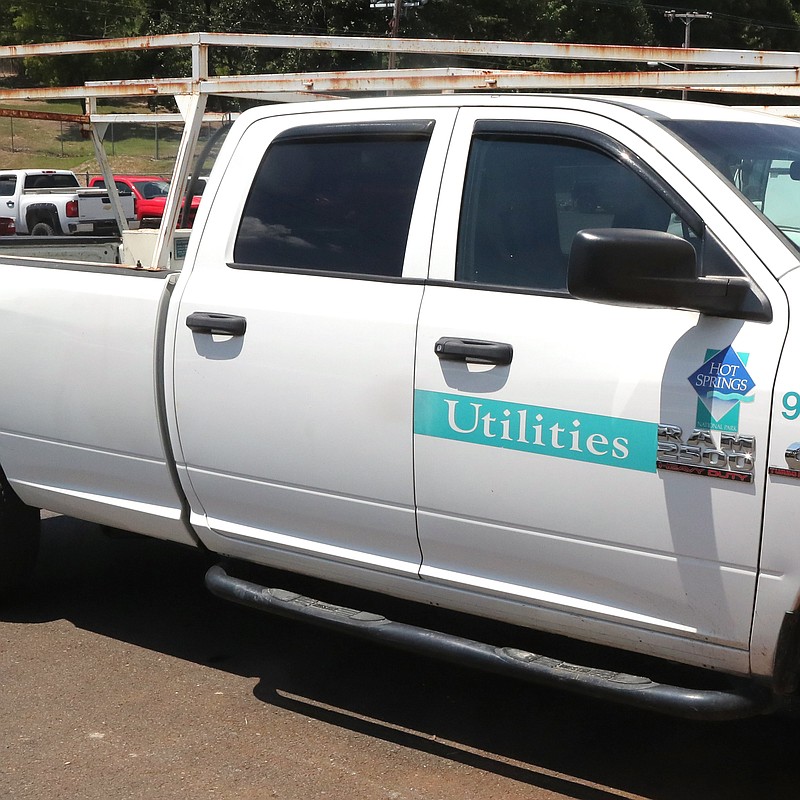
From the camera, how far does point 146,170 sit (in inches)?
322

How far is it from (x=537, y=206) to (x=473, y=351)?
483 mm

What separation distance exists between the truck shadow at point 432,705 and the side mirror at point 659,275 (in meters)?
1.49

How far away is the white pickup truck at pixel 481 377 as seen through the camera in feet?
9.61

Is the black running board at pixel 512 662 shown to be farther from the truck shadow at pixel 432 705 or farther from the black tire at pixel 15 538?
the black tire at pixel 15 538

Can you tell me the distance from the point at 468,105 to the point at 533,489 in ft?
3.92

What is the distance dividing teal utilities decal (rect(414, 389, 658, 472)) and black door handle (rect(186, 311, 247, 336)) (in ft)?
2.28

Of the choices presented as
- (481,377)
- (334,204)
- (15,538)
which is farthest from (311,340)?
(15,538)

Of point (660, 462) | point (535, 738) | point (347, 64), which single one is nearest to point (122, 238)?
point (535, 738)

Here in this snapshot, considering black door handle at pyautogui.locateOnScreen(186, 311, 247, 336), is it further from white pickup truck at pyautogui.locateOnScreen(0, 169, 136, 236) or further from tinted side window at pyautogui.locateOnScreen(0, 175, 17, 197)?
tinted side window at pyautogui.locateOnScreen(0, 175, 17, 197)

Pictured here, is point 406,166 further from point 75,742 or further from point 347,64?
point 347,64

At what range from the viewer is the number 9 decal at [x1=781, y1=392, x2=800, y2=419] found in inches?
109

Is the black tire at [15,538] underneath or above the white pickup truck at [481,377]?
underneath

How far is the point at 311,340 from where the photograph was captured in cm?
359

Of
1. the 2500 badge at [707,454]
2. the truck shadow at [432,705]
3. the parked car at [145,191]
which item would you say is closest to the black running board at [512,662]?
the truck shadow at [432,705]
